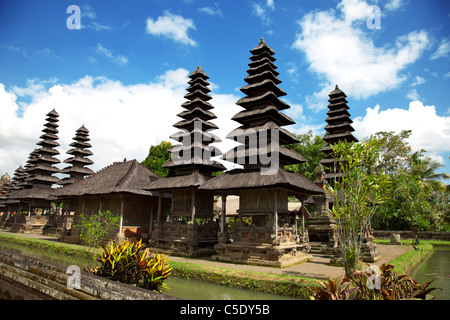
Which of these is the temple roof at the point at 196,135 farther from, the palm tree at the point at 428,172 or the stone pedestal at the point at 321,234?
the palm tree at the point at 428,172

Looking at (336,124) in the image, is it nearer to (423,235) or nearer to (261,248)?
(423,235)

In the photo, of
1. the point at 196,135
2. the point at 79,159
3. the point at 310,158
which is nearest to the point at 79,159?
the point at 79,159

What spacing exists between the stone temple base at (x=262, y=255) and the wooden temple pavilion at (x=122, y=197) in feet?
22.1

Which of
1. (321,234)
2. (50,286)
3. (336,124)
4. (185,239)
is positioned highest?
(336,124)

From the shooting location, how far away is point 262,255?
13.9 metres

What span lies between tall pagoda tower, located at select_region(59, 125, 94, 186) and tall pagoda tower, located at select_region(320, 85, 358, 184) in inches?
1207

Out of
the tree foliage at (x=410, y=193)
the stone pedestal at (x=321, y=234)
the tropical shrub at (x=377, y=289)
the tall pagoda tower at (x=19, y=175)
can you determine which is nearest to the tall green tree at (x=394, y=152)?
the tree foliage at (x=410, y=193)

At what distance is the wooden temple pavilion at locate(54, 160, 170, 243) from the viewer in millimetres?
20703

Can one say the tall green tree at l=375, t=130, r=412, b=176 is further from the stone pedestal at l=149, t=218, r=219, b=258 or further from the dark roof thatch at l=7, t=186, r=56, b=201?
the dark roof thatch at l=7, t=186, r=56, b=201

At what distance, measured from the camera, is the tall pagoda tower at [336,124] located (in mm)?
25969

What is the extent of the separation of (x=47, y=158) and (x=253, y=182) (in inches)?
1376
